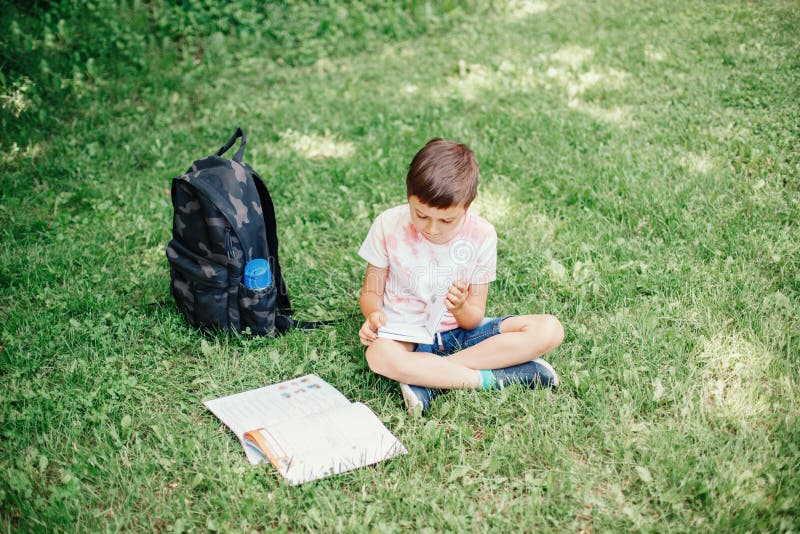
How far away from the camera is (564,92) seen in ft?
18.8

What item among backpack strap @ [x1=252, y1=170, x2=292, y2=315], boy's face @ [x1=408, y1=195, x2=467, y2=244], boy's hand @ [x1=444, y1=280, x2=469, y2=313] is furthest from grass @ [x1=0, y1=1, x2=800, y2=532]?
boy's face @ [x1=408, y1=195, x2=467, y2=244]

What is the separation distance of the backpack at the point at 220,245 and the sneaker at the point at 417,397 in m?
0.84

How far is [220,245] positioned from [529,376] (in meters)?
1.56

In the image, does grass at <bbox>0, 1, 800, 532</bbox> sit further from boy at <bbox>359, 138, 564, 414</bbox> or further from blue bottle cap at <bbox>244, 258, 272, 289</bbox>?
blue bottle cap at <bbox>244, 258, 272, 289</bbox>

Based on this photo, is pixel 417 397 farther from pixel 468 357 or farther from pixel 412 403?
pixel 468 357

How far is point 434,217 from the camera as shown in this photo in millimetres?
2678

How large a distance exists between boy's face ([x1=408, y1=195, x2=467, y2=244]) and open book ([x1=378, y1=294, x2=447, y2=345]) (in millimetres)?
322

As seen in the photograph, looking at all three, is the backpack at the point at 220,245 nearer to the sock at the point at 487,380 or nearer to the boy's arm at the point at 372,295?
the boy's arm at the point at 372,295

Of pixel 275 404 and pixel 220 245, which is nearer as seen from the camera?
pixel 275 404

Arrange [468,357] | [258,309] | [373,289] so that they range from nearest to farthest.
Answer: [468,357] → [373,289] → [258,309]

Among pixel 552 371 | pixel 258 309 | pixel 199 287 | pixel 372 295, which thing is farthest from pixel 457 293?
pixel 199 287

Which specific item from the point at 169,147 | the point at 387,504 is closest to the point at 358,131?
the point at 169,147

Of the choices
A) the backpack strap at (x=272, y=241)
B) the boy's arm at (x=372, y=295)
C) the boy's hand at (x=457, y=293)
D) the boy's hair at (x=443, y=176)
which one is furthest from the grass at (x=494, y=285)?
the boy's hair at (x=443, y=176)

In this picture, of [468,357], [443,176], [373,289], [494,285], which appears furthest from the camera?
[494,285]
